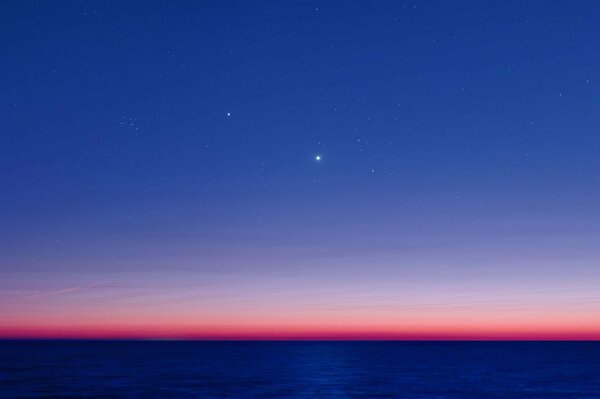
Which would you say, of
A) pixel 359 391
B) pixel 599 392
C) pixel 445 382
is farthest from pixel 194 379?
pixel 599 392

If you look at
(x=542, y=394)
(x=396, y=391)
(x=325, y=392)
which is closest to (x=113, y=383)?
(x=325, y=392)

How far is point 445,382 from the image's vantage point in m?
74.2

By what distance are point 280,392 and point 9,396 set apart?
2462 cm

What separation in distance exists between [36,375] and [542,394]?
61.6m

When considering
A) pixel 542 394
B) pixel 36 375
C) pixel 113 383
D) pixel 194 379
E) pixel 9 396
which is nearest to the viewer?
pixel 9 396

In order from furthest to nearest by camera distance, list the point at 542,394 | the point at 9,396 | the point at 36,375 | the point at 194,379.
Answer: the point at 36,375 < the point at 194,379 < the point at 542,394 < the point at 9,396

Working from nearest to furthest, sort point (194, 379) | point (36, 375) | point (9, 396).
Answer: point (9, 396) → point (194, 379) → point (36, 375)

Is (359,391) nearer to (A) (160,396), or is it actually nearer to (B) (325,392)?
(B) (325,392)

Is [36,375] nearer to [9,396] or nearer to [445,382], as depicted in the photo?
[9,396]

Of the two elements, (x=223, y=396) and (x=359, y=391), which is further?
(x=359, y=391)

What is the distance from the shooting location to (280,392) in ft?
202

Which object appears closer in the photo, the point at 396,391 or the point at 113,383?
the point at 396,391

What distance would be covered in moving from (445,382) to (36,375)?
170 ft

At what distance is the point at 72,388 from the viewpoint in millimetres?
63250
